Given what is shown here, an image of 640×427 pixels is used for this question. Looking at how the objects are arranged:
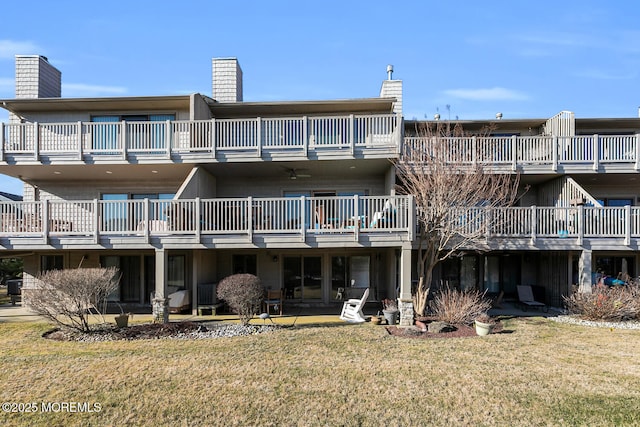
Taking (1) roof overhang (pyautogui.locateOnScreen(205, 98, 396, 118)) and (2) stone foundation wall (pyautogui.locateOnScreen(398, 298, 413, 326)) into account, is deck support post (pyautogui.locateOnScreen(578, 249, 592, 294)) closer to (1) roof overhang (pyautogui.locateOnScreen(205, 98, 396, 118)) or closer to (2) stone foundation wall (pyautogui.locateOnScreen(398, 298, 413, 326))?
(2) stone foundation wall (pyautogui.locateOnScreen(398, 298, 413, 326))

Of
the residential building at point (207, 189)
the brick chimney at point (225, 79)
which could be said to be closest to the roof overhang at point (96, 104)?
the residential building at point (207, 189)

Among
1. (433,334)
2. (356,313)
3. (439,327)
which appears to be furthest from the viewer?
(356,313)

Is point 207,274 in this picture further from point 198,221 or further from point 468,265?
point 468,265

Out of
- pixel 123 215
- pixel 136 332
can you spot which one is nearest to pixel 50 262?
pixel 123 215

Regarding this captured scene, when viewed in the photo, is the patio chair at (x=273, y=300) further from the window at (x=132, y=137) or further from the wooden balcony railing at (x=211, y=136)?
the window at (x=132, y=137)

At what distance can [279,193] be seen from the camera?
15398mm

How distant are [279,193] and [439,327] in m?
8.34

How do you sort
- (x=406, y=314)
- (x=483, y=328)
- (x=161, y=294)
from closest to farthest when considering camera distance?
1. (x=483, y=328)
2. (x=406, y=314)
3. (x=161, y=294)

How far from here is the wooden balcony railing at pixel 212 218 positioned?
38.3 feet

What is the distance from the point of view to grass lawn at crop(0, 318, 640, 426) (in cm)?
556

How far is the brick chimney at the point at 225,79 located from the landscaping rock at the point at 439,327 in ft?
39.4

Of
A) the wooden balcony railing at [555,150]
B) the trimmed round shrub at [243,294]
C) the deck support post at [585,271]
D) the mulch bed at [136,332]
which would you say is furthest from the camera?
the wooden balcony railing at [555,150]

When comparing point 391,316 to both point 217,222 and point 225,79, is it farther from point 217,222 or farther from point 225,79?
point 225,79

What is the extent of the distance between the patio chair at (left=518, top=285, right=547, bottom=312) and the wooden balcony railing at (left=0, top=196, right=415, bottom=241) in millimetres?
6548
